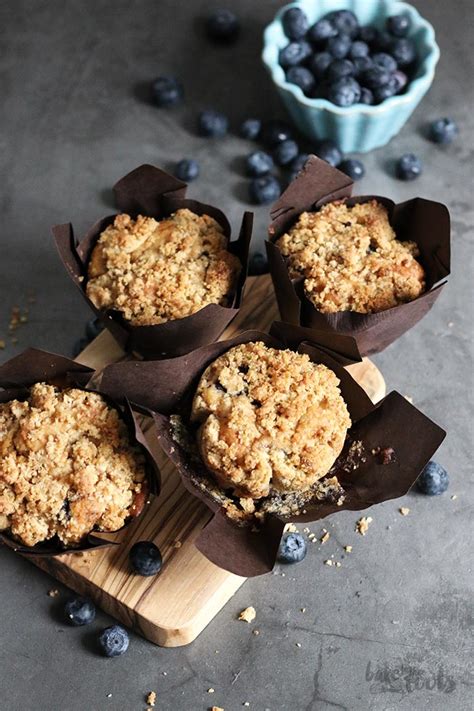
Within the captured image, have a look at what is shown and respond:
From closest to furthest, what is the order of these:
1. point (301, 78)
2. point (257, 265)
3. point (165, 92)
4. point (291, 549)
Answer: point (291, 549) < point (257, 265) < point (301, 78) < point (165, 92)

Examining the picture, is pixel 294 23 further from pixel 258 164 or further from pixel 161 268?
pixel 161 268

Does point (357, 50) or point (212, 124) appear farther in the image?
point (212, 124)

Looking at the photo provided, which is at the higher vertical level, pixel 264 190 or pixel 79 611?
pixel 264 190

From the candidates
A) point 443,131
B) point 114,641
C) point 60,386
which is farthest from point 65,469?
point 443,131

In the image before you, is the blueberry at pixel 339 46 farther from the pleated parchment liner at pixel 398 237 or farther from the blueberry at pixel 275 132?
the pleated parchment liner at pixel 398 237


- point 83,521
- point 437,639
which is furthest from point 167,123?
point 437,639

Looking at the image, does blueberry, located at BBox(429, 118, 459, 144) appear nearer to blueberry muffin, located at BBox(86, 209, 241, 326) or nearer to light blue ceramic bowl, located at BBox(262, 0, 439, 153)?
light blue ceramic bowl, located at BBox(262, 0, 439, 153)
